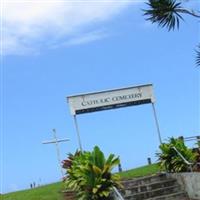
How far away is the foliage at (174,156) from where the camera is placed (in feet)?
62.8

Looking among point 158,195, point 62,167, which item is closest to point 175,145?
point 158,195

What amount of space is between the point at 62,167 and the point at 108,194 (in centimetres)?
310

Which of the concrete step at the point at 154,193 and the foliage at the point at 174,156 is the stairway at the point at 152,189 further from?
the foliage at the point at 174,156

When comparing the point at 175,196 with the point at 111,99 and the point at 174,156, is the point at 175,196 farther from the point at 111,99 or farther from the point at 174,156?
the point at 111,99

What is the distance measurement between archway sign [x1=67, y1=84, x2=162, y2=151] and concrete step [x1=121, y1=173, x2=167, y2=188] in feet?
7.50

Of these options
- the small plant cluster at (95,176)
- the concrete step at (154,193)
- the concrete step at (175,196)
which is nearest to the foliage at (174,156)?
the concrete step at (154,193)

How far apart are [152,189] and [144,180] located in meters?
0.52

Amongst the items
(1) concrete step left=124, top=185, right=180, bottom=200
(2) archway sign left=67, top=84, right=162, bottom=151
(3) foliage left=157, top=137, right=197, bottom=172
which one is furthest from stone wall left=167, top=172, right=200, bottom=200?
(2) archway sign left=67, top=84, right=162, bottom=151

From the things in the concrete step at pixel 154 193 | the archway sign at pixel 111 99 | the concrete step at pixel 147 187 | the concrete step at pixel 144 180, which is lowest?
the concrete step at pixel 154 193

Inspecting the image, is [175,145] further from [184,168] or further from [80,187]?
[80,187]

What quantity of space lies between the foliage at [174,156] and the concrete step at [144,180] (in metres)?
0.43

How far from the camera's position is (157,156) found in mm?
20109

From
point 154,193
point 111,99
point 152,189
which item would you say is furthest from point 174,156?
point 111,99

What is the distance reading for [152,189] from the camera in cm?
1834
